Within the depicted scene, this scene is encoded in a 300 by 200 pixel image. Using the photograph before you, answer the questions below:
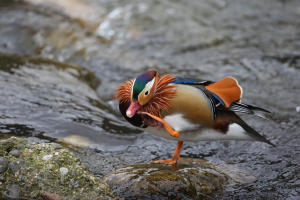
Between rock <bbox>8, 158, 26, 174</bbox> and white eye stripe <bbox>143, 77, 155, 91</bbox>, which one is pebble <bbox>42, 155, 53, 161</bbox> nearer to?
rock <bbox>8, 158, 26, 174</bbox>

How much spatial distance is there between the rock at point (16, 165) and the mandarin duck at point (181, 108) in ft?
3.27

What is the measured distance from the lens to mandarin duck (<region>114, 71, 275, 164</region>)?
3627 millimetres

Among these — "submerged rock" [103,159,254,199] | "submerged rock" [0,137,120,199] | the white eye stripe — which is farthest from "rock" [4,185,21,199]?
the white eye stripe

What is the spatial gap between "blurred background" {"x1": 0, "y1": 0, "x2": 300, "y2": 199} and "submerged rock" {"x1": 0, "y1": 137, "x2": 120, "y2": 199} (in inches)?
20.3

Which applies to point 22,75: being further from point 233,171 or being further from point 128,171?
point 233,171

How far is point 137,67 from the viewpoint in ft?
25.4

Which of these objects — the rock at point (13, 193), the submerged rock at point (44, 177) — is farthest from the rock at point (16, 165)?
the rock at point (13, 193)

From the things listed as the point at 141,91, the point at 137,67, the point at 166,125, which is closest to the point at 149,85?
the point at 141,91

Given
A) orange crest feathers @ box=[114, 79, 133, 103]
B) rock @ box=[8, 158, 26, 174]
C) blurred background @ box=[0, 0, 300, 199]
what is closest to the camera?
rock @ box=[8, 158, 26, 174]

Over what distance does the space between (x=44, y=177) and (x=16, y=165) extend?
0.27 metres

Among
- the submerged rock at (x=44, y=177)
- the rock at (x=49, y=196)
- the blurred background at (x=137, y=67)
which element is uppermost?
the blurred background at (x=137, y=67)

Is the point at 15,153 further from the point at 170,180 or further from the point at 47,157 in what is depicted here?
the point at 170,180

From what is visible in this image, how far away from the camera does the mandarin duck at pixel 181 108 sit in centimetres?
363

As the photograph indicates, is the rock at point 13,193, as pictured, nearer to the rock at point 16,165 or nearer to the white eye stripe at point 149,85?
the rock at point 16,165
